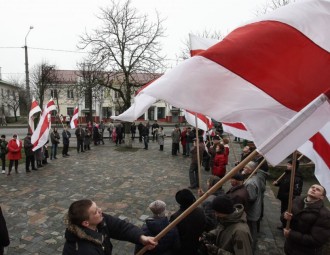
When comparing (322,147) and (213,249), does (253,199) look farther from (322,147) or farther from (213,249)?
(322,147)

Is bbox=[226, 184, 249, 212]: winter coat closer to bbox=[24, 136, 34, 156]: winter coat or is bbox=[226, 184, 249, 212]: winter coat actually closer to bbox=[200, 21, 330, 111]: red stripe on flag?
bbox=[200, 21, 330, 111]: red stripe on flag

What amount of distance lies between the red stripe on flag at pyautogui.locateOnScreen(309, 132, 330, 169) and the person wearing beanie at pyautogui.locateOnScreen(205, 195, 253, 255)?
1.08 meters

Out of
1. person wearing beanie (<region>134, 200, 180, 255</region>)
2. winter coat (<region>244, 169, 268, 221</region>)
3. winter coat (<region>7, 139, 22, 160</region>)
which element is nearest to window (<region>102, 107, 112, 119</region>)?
winter coat (<region>7, 139, 22, 160</region>)

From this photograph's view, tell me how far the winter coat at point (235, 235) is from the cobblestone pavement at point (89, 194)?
2.70 metres

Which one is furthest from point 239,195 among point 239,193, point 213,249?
point 213,249

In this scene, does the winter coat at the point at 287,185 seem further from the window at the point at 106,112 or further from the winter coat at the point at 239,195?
the window at the point at 106,112

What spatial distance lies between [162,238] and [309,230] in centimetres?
193

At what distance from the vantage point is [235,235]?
10.2 feet

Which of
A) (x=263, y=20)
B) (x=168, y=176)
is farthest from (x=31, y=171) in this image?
(x=263, y=20)

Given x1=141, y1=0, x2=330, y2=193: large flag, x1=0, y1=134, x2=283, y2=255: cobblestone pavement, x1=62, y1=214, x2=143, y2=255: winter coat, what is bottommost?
x1=0, y1=134, x2=283, y2=255: cobblestone pavement

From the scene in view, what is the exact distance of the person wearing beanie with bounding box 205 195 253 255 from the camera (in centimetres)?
306

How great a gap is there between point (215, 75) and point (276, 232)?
5.12 meters

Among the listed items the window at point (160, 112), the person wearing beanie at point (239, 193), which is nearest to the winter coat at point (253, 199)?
the person wearing beanie at point (239, 193)

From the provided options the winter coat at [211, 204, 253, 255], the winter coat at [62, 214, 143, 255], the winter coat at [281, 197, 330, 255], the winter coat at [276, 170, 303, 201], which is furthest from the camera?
the winter coat at [276, 170, 303, 201]
